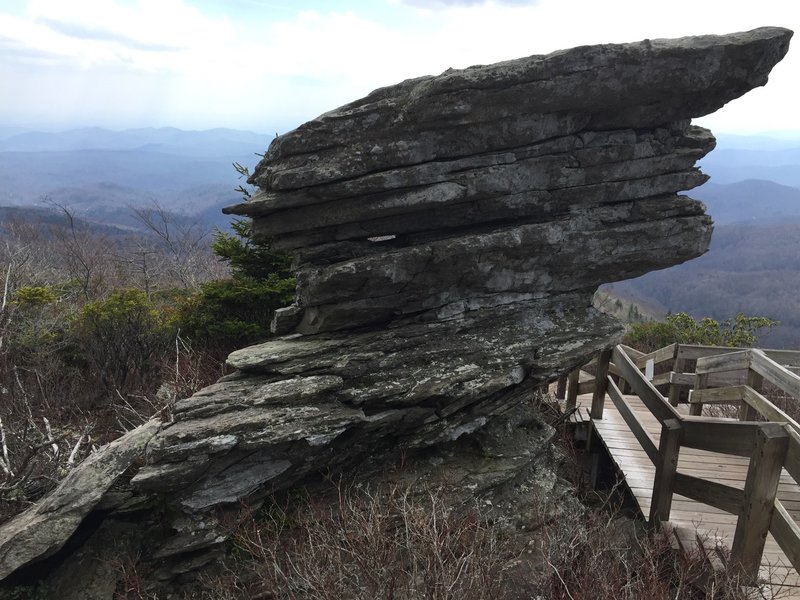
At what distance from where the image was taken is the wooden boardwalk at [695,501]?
221 inches

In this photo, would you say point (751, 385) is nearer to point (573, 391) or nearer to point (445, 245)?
point (573, 391)

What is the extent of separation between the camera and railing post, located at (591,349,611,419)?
941cm

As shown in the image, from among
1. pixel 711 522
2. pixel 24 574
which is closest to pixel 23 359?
pixel 24 574

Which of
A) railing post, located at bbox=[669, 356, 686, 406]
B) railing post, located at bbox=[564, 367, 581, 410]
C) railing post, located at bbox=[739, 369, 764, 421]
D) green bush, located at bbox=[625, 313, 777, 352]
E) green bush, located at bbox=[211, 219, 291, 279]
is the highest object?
green bush, located at bbox=[211, 219, 291, 279]

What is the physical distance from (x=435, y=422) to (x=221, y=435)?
2804 millimetres

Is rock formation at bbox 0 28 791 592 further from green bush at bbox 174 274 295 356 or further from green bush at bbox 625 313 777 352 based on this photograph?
green bush at bbox 625 313 777 352

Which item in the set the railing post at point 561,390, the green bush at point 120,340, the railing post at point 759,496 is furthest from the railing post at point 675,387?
the green bush at point 120,340

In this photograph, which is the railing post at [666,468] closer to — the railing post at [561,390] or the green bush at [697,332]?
the railing post at [561,390]

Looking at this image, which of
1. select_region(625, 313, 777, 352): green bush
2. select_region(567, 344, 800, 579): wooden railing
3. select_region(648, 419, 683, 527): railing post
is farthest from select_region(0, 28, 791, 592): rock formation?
select_region(625, 313, 777, 352): green bush

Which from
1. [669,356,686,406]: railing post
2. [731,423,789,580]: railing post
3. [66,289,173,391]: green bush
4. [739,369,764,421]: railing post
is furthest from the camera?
[66,289,173,391]: green bush

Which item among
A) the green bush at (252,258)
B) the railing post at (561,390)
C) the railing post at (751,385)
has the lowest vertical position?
the railing post at (561,390)

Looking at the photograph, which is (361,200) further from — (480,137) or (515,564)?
(515,564)

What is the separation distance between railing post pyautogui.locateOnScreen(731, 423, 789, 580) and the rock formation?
287 cm

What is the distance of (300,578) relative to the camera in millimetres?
5168
